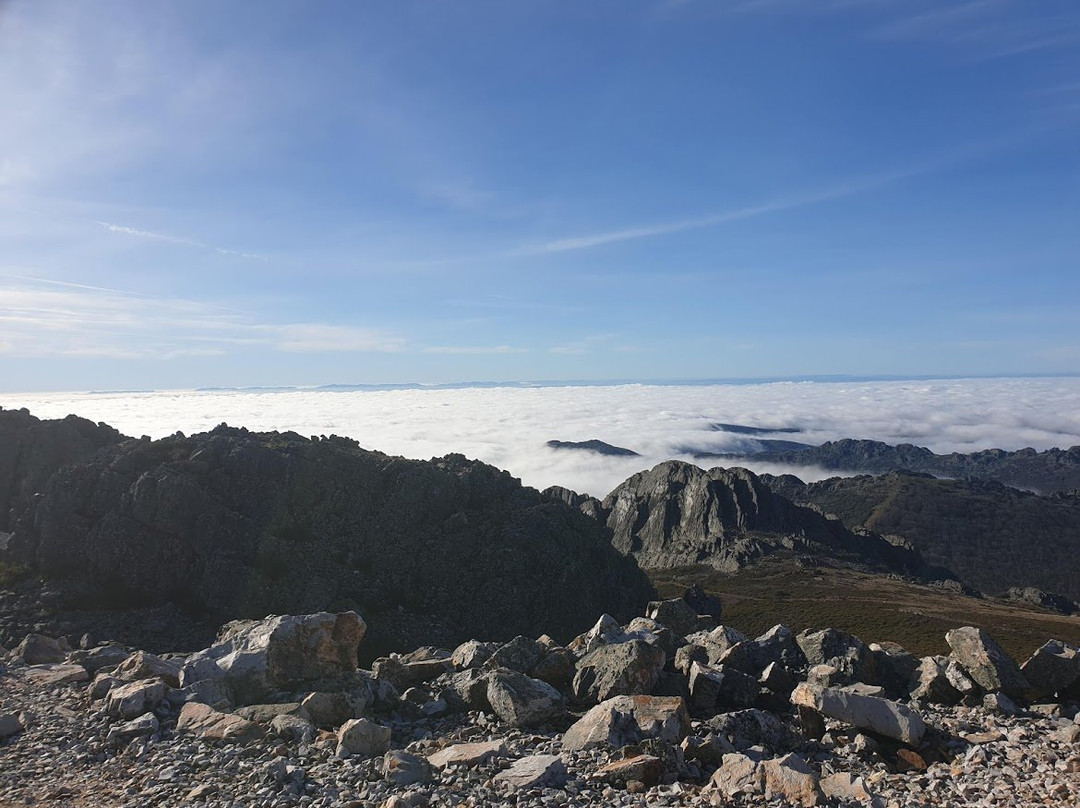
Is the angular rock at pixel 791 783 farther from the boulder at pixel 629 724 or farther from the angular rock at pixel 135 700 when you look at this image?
the angular rock at pixel 135 700

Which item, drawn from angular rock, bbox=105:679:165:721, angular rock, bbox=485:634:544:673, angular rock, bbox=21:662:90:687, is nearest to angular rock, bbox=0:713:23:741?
angular rock, bbox=105:679:165:721

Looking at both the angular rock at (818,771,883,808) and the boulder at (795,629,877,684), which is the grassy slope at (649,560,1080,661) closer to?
the boulder at (795,629,877,684)

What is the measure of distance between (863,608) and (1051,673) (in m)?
106

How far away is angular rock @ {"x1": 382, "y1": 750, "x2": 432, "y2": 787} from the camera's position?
14.1m

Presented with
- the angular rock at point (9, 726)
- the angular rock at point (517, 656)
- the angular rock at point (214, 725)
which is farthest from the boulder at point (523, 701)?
the angular rock at point (9, 726)

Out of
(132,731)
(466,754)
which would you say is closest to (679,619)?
(466,754)

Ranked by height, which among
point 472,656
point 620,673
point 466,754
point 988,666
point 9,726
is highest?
point 988,666

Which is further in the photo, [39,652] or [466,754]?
[39,652]

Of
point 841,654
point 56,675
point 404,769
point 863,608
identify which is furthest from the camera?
point 863,608

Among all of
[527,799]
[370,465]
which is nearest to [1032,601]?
[370,465]

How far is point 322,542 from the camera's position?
64.1 meters

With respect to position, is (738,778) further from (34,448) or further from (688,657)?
(34,448)

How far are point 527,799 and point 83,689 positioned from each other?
19005mm

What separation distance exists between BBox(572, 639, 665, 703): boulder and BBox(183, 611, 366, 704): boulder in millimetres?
7819
